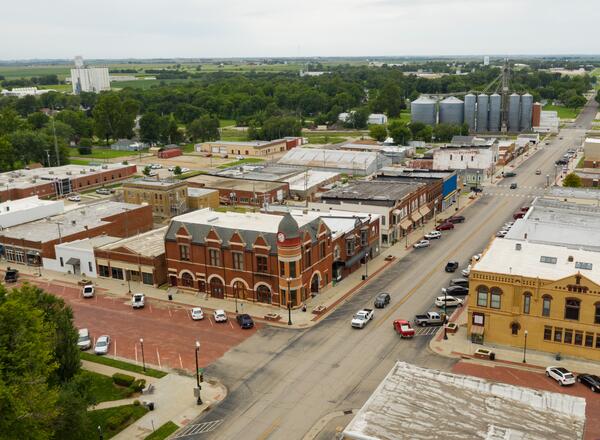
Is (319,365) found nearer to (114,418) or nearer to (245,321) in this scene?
(245,321)

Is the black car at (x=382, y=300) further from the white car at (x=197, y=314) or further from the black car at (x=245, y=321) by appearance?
the white car at (x=197, y=314)

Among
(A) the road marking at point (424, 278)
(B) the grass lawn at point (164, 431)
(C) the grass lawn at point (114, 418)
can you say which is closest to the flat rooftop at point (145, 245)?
(C) the grass lawn at point (114, 418)

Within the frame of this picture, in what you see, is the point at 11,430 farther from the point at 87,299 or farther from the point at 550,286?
the point at 550,286

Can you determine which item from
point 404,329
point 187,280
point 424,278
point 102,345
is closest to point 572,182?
point 424,278

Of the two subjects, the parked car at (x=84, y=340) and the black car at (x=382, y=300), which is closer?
the parked car at (x=84, y=340)

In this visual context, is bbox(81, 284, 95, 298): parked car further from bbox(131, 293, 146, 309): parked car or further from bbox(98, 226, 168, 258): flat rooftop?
bbox(98, 226, 168, 258): flat rooftop

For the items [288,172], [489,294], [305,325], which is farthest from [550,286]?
[288,172]
